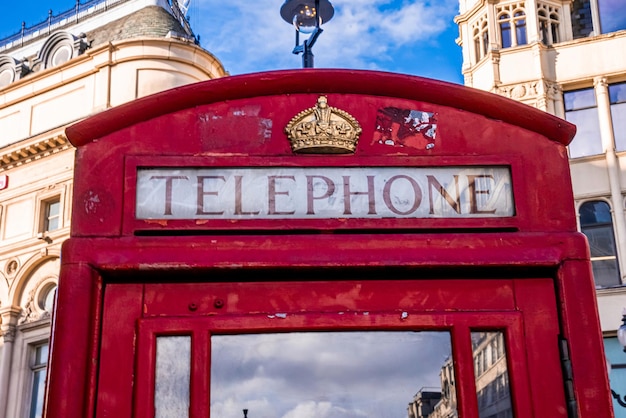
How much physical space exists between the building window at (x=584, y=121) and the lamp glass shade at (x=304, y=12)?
506 inches

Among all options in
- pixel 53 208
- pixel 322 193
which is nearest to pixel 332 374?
pixel 322 193

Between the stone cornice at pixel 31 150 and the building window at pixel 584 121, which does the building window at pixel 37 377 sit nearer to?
the stone cornice at pixel 31 150

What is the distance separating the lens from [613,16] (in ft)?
70.4

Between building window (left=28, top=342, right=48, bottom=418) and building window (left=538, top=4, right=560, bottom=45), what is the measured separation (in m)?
13.7

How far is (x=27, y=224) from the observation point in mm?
24109

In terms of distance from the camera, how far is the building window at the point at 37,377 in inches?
902

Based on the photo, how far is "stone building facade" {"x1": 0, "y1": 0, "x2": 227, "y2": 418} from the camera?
76.1 ft

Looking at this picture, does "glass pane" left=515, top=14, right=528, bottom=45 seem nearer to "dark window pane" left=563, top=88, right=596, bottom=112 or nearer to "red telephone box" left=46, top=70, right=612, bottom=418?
"dark window pane" left=563, top=88, right=596, bottom=112

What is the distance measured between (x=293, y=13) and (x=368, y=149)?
513 centimetres

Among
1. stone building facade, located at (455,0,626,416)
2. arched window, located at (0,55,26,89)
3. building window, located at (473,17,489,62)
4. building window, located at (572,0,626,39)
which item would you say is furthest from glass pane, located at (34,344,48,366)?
building window, located at (572,0,626,39)

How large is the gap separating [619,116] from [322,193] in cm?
1825

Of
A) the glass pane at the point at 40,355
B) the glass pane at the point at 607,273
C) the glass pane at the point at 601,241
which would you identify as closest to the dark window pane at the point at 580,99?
the glass pane at the point at 601,241

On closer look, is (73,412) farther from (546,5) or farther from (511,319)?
(546,5)

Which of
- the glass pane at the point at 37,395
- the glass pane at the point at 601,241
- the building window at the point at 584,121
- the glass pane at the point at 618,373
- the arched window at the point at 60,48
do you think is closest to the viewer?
the glass pane at the point at 618,373
